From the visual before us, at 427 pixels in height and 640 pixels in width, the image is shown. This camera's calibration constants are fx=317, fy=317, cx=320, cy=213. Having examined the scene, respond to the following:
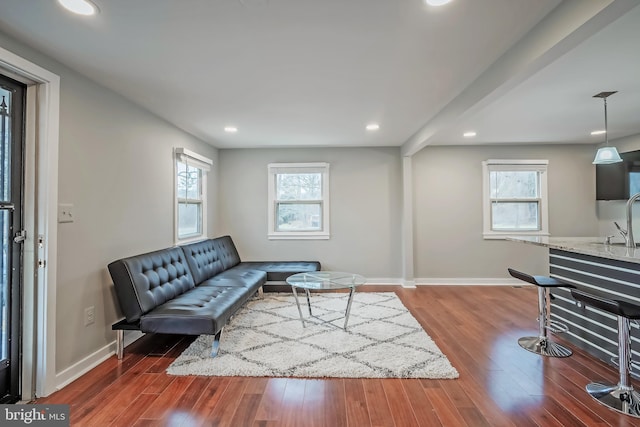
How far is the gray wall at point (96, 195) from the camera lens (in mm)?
2340

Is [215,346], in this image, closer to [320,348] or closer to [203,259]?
[320,348]

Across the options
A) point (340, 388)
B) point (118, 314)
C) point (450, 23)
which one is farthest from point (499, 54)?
point (118, 314)

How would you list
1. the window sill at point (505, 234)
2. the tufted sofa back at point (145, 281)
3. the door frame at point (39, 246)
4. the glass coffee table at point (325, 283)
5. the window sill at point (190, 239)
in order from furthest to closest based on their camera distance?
the window sill at point (505, 234) < the window sill at point (190, 239) < the glass coffee table at point (325, 283) < the tufted sofa back at point (145, 281) < the door frame at point (39, 246)

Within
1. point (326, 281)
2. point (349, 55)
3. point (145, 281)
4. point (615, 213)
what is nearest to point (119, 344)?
point (145, 281)

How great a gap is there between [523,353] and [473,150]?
11.7ft

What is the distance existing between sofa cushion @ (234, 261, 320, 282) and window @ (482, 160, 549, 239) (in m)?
3.02

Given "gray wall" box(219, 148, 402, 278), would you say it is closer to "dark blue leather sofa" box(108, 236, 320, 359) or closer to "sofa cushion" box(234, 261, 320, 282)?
"sofa cushion" box(234, 261, 320, 282)

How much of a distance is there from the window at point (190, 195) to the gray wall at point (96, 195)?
488mm

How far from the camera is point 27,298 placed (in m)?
2.13

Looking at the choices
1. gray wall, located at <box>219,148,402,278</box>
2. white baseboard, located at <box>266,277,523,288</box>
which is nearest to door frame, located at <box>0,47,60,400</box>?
gray wall, located at <box>219,148,402,278</box>

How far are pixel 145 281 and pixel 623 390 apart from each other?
12.0 ft

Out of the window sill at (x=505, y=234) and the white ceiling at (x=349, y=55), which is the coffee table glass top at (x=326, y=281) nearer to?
the white ceiling at (x=349, y=55)

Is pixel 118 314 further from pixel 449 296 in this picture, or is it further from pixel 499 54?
pixel 449 296

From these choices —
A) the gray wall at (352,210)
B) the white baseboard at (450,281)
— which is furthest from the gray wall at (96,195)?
the white baseboard at (450,281)
